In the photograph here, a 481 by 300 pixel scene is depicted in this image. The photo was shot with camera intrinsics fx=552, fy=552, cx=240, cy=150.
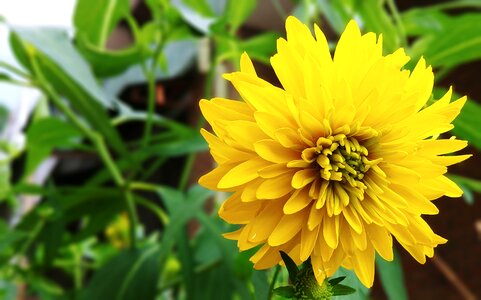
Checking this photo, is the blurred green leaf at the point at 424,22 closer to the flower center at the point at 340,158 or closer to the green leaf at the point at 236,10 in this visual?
the green leaf at the point at 236,10

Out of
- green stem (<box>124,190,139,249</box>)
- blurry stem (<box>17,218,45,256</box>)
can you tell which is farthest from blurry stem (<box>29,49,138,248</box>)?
blurry stem (<box>17,218,45,256</box>)

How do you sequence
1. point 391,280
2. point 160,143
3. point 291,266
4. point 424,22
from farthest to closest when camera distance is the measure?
point 160,143 < point 424,22 < point 391,280 < point 291,266

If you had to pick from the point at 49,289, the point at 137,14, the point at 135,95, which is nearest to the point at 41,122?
the point at 49,289

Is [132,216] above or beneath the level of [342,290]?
beneath

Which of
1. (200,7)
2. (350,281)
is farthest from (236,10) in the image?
(350,281)

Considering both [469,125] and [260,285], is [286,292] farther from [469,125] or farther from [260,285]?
[469,125]

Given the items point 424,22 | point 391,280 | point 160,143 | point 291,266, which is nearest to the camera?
point 291,266
